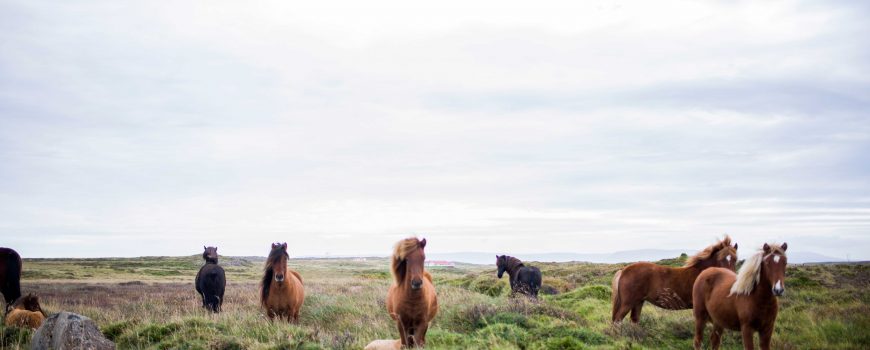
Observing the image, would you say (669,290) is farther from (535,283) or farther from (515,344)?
(535,283)

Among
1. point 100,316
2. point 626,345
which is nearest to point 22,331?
point 100,316

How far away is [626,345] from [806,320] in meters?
5.51

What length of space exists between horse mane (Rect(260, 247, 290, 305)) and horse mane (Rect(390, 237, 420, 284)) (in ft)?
14.5

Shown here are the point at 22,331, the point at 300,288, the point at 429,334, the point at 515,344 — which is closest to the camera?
the point at 515,344

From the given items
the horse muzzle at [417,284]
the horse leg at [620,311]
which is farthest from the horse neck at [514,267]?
the horse muzzle at [417,284]

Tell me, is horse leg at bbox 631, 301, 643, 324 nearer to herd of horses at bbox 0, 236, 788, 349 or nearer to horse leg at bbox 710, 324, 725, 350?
herd of horses at bbox 0, 236, 788, 349

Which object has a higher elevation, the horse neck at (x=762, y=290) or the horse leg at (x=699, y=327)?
the horse neck at (x=762, y=290)

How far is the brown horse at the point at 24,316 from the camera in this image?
1226 centimetres

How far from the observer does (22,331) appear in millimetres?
11555

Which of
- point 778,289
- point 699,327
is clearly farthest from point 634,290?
point 778,289

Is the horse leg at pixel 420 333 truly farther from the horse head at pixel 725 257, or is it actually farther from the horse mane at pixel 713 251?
the horse head at pixel 725 257

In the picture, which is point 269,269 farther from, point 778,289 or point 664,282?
point 778,289

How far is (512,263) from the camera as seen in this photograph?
68.9ft

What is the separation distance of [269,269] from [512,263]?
11.0 meters
